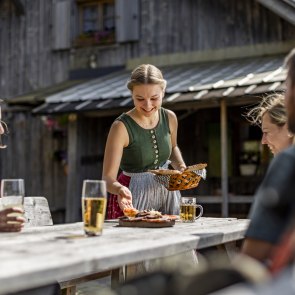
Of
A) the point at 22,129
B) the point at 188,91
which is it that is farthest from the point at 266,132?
the point at 22,129

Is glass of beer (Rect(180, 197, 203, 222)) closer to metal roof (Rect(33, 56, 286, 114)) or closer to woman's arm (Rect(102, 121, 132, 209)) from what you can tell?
woman's arm (Rect(102, 121, 132, 209))

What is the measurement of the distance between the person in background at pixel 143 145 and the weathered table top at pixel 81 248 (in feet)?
2.07

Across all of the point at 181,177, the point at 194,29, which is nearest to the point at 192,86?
the point at 194,29

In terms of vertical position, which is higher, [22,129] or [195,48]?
[195,48]

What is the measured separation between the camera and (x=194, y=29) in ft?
36.7

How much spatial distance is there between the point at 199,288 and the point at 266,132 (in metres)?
2.48

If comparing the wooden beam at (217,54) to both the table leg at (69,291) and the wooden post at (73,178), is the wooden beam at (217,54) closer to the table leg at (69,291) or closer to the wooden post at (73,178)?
the wooden post at (73,178)

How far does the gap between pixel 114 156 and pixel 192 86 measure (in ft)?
17.4

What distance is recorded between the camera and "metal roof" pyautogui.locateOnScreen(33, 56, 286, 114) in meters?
8.33

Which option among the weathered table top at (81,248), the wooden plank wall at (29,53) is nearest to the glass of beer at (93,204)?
the weathered table top at (81,248)

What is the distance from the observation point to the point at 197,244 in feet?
8.71

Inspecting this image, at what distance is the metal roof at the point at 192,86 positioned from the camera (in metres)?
8.33

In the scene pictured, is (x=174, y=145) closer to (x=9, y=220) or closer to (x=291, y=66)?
(x=9, y=220)

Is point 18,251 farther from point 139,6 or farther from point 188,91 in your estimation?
point 139,6
